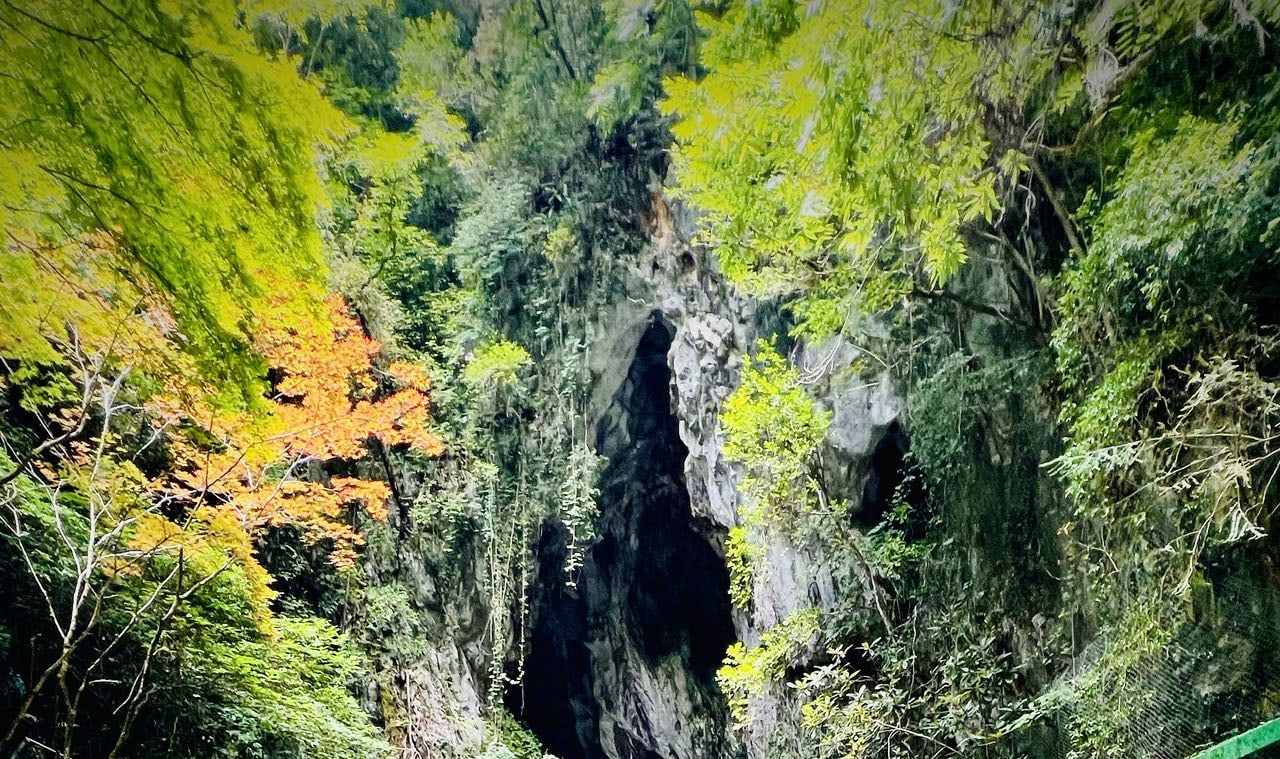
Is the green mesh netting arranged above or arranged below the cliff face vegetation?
below

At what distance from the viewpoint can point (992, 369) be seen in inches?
116

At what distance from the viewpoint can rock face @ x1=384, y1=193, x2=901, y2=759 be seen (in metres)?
3.50

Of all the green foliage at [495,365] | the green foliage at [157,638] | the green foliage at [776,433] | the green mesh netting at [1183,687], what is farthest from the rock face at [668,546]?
the green foliage at [157,638]

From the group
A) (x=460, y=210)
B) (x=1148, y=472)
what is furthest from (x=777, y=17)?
(x=1148, y=472)

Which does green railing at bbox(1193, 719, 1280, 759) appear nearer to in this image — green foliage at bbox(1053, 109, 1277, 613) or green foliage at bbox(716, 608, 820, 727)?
green foliage at bbox(1053, 109, 1277, 613)

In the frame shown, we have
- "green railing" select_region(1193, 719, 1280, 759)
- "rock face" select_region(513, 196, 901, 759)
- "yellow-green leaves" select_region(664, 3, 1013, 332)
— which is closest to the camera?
"green railing" select_region(1193, 719, 1280, 759)

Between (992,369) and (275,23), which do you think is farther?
(992,369)

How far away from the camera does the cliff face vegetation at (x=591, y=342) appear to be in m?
2.02

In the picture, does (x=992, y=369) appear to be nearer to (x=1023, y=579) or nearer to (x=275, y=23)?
(x=1023, y=579)

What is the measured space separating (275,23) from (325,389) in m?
1.37

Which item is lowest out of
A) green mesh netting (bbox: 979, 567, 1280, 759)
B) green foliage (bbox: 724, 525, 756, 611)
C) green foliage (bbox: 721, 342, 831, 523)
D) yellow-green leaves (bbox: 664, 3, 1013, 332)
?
green mesh netting (bbox: 979, 567, 1280, 759)

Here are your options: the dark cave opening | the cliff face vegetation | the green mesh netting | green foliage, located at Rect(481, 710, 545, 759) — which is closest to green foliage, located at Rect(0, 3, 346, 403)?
the cliff face vegetation

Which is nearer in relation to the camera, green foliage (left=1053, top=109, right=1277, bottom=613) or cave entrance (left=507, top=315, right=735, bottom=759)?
green foliage (left=1053, top=109, right=1277, bottom=613)

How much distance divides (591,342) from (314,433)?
1734mm
